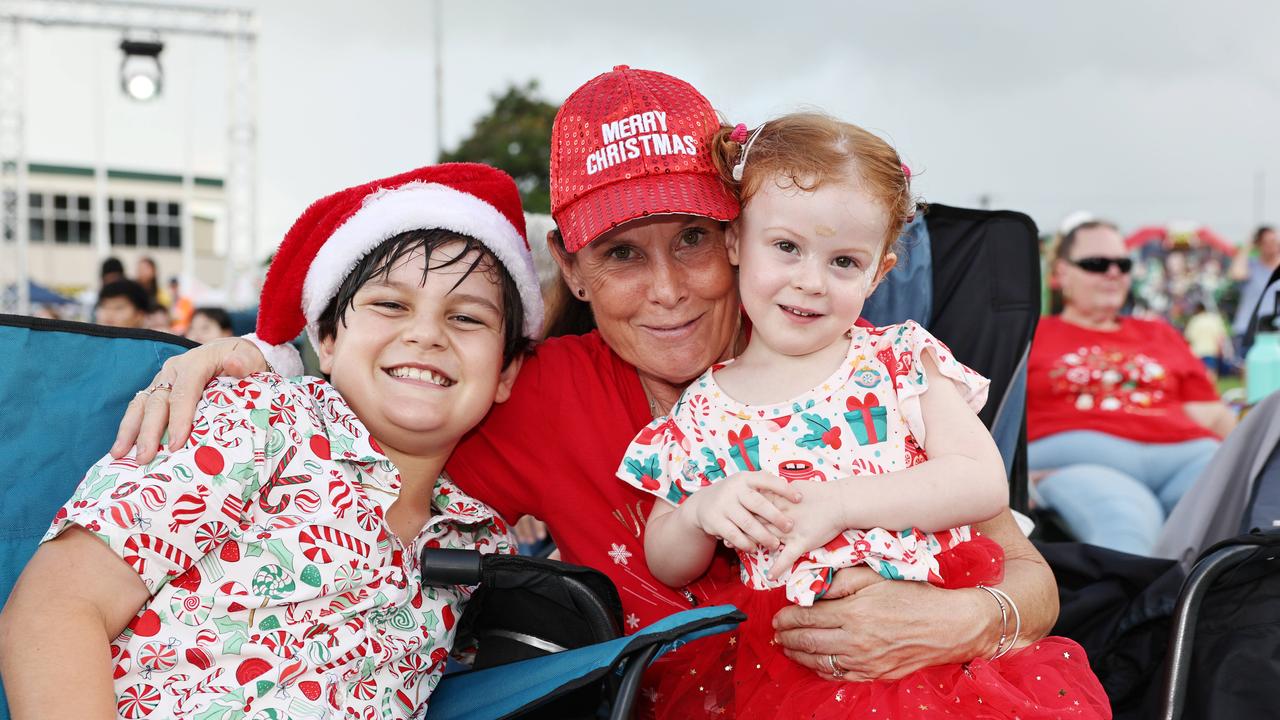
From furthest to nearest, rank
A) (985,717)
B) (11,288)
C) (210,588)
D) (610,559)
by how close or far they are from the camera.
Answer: (11,288), (610,559), (210,588), (985,717)

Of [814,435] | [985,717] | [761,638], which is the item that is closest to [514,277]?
[814,435]

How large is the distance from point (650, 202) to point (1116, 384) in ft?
10.8

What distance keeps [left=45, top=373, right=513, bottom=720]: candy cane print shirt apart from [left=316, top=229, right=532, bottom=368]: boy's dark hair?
7.3 inches

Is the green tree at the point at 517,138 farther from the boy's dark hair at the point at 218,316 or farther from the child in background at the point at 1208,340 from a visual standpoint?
the boy's dark hair at the point at 218,316

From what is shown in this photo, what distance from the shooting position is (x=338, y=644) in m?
1.74

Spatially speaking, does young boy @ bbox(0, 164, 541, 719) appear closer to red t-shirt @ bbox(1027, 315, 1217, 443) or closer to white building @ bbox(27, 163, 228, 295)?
red t-shirt @ bbox(1027, 315, 1217, 443)

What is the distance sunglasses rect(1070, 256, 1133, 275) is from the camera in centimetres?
469

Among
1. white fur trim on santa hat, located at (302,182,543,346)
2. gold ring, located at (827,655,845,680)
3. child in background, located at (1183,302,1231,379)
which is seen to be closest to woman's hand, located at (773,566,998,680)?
gold ring, located at (827,655,845,680)

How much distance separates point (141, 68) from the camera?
15023mm

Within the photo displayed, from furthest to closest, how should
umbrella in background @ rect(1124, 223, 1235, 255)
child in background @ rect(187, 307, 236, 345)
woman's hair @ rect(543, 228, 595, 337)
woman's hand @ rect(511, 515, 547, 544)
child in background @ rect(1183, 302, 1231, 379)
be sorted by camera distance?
umbrella in background @ rect(1124, 223, 1235, 255)
child in background @ rect(1183, 302, 1231, 379)
child in background @ rect(187, 307, 236, 345)
woman's hand @ rect(511, 515, 547, 544)
woman's hair @ rect(543, 228, 595, 337)

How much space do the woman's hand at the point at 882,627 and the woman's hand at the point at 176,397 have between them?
1.07 metres

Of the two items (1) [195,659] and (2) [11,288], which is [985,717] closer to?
(1) [195,659]

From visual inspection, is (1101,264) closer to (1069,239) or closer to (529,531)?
(1069,239)

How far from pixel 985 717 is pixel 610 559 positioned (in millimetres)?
819
